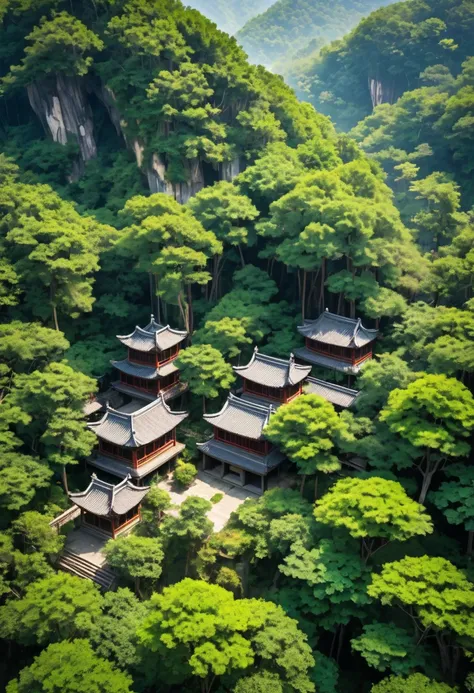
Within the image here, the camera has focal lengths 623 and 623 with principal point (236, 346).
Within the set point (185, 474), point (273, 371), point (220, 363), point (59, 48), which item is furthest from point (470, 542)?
point (59, 48)

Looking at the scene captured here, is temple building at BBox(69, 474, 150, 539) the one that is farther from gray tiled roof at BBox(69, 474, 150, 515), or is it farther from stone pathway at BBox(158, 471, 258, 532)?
stone pathway at BBox(158, 471, 258, 532)

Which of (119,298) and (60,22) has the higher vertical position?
(60,22)

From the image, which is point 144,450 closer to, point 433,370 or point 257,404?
point 257,404

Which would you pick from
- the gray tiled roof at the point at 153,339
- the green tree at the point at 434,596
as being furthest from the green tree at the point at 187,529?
the gray tiled roof at the point at 153,339

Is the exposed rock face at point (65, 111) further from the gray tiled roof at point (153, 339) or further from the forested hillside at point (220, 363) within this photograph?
the gray tiled roof at point (153, 339)

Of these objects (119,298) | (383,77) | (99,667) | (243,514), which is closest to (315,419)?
(243,514)

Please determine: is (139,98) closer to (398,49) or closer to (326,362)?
(326,362)

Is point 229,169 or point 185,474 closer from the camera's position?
point 185,474
